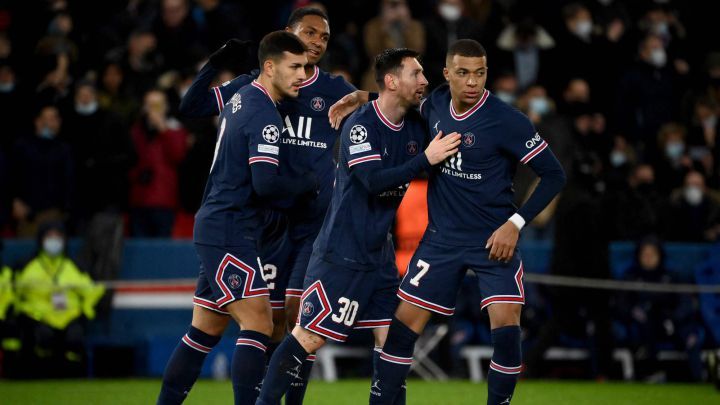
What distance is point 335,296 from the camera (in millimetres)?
7613

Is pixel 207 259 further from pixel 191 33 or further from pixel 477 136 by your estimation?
pixel 191 33

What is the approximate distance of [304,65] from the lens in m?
7.82

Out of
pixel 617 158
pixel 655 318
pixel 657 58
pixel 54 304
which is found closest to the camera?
pixel 54 304

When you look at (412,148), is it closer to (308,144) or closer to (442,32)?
(308,144)

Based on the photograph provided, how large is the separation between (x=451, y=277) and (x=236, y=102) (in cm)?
163

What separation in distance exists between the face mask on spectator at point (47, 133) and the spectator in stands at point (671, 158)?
6717 millimetres

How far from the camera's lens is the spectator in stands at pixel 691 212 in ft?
A: 47.4

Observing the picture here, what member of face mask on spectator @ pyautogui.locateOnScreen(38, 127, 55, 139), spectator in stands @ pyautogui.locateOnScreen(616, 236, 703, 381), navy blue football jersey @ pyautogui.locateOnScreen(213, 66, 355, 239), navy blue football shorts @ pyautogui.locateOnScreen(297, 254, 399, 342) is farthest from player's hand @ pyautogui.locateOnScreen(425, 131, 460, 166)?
face mask on spectator @ pyautogui.locateOnScreen(38, 127, 55, 139)

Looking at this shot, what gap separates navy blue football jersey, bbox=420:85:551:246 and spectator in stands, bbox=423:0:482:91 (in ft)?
22.5

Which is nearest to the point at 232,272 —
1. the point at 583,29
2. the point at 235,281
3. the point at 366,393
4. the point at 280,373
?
the point at 235,281

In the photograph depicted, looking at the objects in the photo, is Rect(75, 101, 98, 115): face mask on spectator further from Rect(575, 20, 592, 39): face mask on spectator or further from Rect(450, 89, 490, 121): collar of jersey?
Rect(450, 89, 490, 121): collar of jersey

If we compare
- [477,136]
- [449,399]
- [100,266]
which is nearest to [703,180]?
[449,399]

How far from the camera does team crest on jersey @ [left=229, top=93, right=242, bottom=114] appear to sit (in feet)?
25.5

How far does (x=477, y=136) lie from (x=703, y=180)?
25.3 ft
